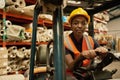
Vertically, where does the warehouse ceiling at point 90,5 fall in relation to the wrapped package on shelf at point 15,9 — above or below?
below

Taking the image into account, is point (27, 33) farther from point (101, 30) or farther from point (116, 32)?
point (116, 32)

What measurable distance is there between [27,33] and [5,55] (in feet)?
2.57

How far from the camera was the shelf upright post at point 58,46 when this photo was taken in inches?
48.9

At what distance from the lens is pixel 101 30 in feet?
24.9

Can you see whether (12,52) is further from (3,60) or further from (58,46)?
(58,46)

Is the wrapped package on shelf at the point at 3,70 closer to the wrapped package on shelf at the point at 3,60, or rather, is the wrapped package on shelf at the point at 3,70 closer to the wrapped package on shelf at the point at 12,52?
the wrapped package on shelf at the point at 3,60

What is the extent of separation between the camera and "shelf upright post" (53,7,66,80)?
4.08 ft

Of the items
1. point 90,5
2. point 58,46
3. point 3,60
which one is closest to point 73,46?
point 90,5

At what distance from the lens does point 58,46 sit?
1.29 metres

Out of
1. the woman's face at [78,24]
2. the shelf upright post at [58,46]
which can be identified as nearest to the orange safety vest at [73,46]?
the woman's face at [78,24]

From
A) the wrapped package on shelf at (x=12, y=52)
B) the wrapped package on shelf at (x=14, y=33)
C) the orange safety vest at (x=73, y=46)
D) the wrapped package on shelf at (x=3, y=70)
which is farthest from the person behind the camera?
the wrapped package on shelf at (x=12, y=52)

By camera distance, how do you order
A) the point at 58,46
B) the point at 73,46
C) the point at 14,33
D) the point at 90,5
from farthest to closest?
1. the point at 14,33
2. the point at 90,5
3. the point at 73,46
4. the point at 58,46

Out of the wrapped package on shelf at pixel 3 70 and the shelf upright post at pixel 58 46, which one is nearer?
the shelf upright post at pixel 58 46

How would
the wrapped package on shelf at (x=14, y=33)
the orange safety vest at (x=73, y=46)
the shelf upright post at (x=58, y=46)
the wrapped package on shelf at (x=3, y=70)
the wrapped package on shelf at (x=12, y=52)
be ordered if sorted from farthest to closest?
1. the wrapped package on shelf at (x=12, y=52)
2. the wrapped package on shelf at (x=14, y=33)
3. the wrapped package on shelf at (x=3, y=70)
4. the orange safety vest at (x=73, y=46)
5. the shelf upright post at (x=58, y=46)
